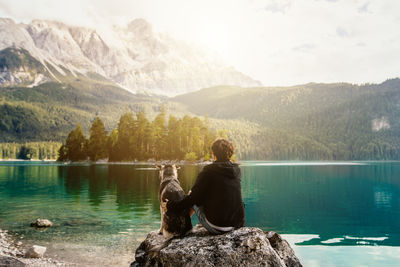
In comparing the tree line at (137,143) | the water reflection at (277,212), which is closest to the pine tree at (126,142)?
the tree line at (137,143)

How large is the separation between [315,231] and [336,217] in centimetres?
608

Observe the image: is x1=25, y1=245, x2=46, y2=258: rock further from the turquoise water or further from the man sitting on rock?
the man sitting on rock

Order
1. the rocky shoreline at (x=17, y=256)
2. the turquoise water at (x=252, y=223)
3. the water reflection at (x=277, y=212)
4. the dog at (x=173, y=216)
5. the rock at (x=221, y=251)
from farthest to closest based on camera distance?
1. the water reflection at (x=277, y=212)
2. the turquoise water at (x=252, y=223)
3. the rocky shoreline at (x=17, y=256)
4. the dog at (x=173, y=216)
5. the rock at (x=221, y=251)

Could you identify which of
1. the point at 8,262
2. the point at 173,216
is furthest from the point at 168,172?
the point at 8,262

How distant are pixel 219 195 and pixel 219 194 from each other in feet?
0.08

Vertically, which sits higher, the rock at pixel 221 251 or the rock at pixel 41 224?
the rock at pixel 221 251

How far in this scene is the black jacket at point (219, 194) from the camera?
7855mm

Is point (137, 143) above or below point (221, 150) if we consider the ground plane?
above

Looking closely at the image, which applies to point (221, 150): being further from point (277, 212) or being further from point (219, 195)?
point (277, 212)

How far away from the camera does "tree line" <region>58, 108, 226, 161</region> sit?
125062mm

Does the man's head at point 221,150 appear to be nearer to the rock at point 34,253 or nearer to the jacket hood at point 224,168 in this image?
the jacket hood at point 224,168

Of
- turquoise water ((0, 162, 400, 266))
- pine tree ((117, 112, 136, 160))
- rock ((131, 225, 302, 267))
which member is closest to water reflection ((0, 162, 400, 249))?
turquoise water ((0, 162, 400, 266))

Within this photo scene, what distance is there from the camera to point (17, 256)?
45.2 ft

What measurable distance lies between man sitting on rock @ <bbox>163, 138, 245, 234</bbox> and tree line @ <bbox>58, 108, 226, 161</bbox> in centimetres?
11516
